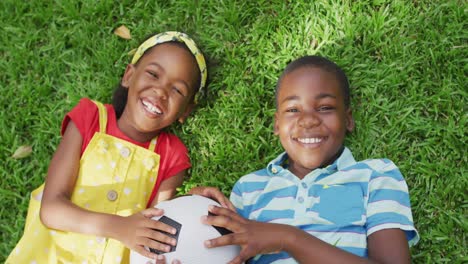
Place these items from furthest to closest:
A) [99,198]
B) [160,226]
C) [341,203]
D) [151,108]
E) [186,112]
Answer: [186,112], [151,108], [99,198], [341,203], [160,226]

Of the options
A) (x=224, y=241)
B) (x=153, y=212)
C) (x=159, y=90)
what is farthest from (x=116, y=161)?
(x=224, y=241)

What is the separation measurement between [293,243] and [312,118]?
26.2 inches

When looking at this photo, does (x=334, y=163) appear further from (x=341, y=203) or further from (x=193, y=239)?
(x=193, y=239)

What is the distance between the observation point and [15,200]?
3707mm

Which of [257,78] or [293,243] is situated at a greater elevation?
[257,78]

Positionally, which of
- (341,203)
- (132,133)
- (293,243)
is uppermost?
(132,133)

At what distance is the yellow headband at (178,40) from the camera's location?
11.7ft

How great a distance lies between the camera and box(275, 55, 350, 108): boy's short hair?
316 centimetres

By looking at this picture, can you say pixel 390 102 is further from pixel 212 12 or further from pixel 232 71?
pixel 212 12

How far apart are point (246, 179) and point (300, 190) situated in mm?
391

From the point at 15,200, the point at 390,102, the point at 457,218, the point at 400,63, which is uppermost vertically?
the point at 400,63

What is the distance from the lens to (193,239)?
8.66 feet

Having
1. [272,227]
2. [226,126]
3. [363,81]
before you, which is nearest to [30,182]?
[226,126]

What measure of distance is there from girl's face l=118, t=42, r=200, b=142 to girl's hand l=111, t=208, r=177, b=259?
27.8 inches
